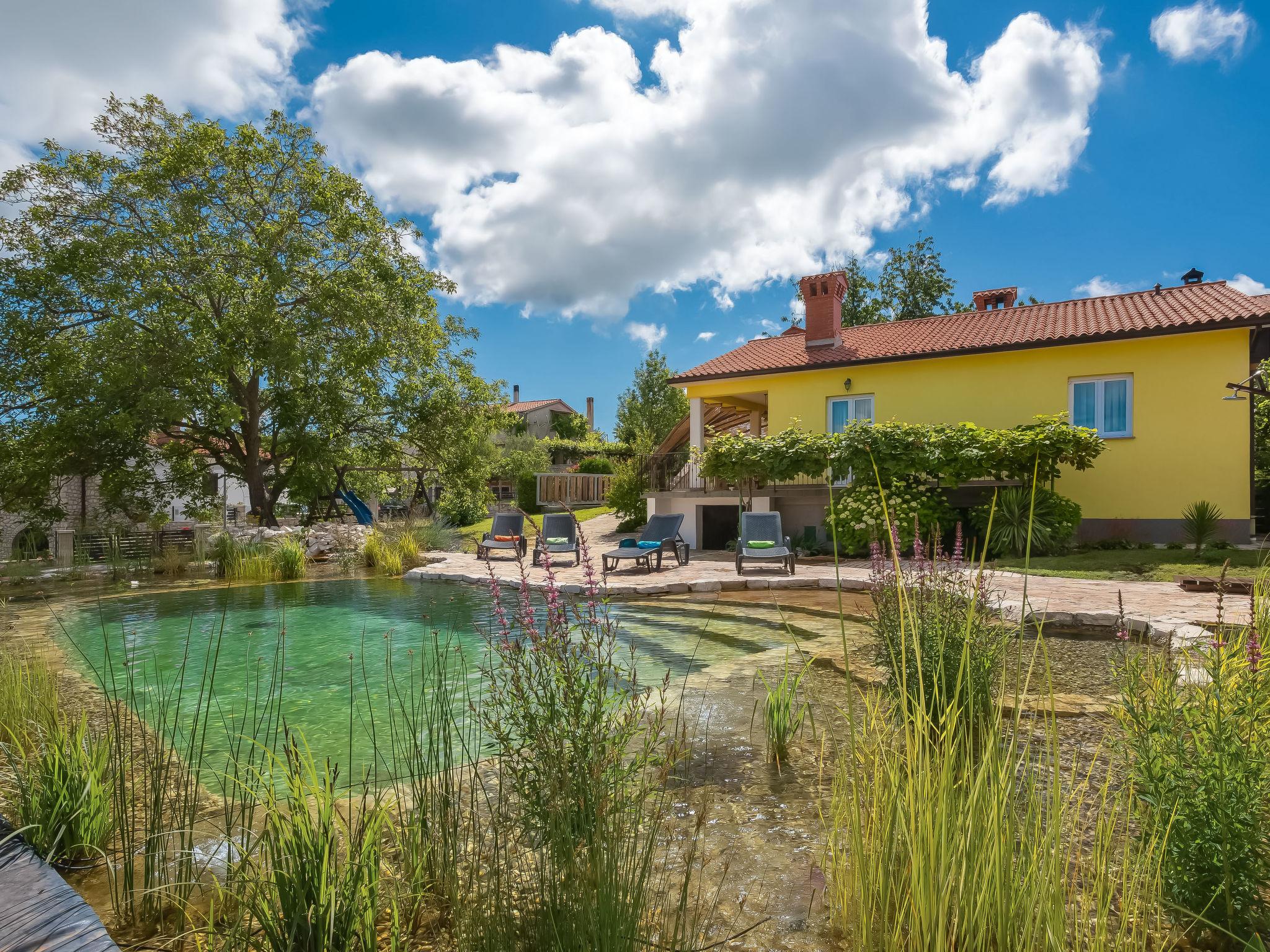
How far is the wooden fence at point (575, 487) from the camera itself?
25938 millimetres

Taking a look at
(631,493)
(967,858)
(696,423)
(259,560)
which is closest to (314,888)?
(967,858)

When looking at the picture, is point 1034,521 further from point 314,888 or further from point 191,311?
point 191,311

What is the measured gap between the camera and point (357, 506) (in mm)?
18578

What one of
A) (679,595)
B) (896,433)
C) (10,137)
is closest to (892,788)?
(679,595)

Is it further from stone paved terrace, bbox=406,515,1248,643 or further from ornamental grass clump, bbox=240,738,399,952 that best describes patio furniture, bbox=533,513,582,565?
ornamental grass clump, bbox=240,738,399,952

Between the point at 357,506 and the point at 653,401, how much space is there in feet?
62.2

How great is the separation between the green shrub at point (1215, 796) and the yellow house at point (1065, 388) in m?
11.9

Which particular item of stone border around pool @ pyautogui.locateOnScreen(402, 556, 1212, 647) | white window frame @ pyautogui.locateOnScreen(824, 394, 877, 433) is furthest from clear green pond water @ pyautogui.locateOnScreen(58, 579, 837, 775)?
white window frame @ pyautogui.locateOnScreen(824, 394, 877, 433)

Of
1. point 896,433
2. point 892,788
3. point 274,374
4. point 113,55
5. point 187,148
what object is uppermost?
point 187,148

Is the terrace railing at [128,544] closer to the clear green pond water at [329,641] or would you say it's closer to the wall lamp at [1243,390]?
the clear green pond water at [329,641]

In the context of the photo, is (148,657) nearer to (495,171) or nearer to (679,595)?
(679,595)

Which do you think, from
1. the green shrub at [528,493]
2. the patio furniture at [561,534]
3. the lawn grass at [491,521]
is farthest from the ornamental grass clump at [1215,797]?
the green shrub at [528,493]

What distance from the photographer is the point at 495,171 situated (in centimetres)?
1498

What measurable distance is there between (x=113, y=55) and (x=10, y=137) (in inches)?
351
